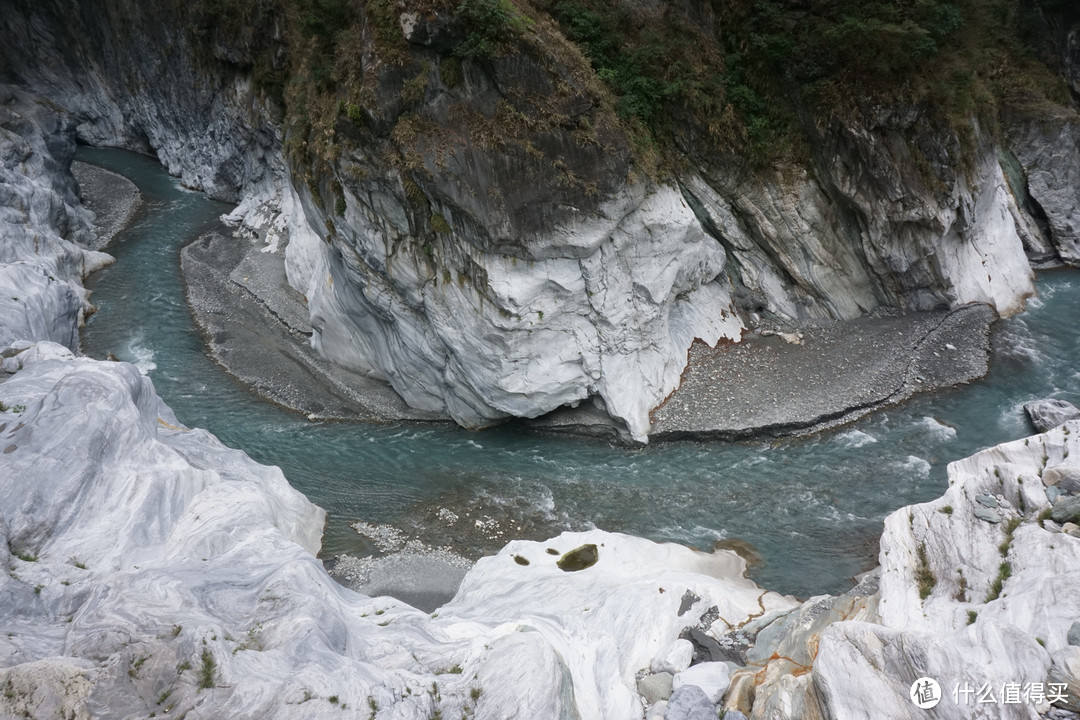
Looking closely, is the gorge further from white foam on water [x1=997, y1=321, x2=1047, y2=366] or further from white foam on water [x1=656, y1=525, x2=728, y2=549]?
white foam on water [x1=997, y1=321, x2=1047, y2=366]

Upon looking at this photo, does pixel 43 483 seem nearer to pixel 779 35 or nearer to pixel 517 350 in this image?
pixel 517 350

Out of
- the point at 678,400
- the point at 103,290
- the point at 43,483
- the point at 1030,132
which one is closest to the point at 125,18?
the point at 103,290

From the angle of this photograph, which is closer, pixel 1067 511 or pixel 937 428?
pixel 1067 511

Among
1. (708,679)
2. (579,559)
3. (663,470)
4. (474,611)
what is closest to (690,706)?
(708,679)

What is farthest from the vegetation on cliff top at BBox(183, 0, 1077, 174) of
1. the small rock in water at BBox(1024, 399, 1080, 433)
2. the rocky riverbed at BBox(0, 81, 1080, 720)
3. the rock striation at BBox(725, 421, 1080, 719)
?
the rock striation at BBox(725, 421, 1080, 719)

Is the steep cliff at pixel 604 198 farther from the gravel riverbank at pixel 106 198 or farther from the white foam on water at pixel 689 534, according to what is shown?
the gravel riverbank at pixel 106 198

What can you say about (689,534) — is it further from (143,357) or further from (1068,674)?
(143,357)
